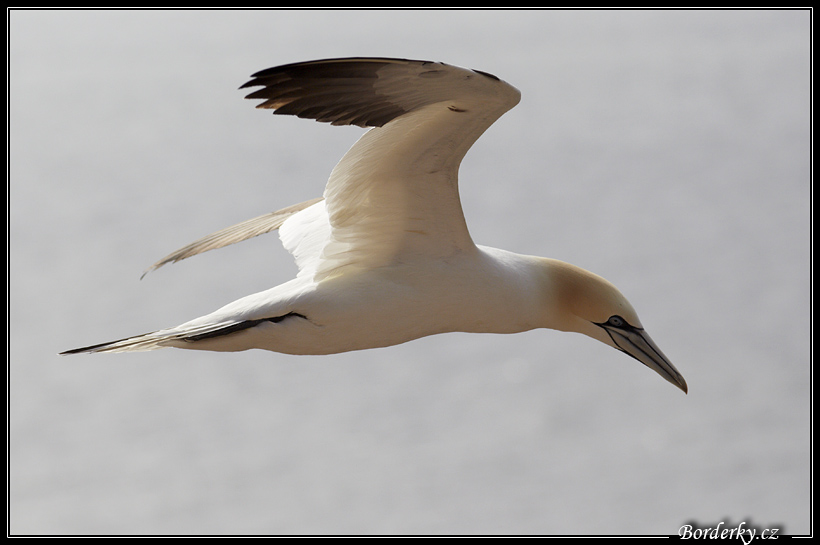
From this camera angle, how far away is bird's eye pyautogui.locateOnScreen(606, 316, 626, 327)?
654 centimetres

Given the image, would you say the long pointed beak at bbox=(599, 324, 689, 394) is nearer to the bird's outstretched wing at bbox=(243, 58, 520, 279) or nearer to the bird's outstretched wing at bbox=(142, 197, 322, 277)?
the bird's outstretched wing at bbox=(243, 58, 520, 279)

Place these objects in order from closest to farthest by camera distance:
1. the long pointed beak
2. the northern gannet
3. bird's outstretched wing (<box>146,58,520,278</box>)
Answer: bird's outstretched wing (<box>146,58,520,278</box>)
the northern gannet
the long pointed beak


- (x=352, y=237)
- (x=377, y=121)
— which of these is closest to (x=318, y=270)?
(x=352, y=237)

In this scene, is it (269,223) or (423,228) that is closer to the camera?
(423,228)

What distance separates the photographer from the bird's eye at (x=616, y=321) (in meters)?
6.54

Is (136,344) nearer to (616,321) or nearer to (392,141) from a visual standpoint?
(392,141)

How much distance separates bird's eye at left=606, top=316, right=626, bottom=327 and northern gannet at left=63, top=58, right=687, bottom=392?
11 mm

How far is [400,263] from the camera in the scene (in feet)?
19.8

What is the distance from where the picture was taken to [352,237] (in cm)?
602

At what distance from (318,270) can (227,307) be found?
600 mm

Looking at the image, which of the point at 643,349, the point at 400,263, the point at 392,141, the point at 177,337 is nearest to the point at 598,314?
the point at 643,349

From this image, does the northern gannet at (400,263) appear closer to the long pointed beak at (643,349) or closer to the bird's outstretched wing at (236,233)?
the long pointed beak at (643,349)

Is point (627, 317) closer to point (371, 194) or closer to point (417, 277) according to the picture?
point (417, 277)

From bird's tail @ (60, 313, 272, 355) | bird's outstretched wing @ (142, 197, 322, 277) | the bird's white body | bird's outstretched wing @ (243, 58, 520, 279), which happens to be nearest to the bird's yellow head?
the bird's white body
